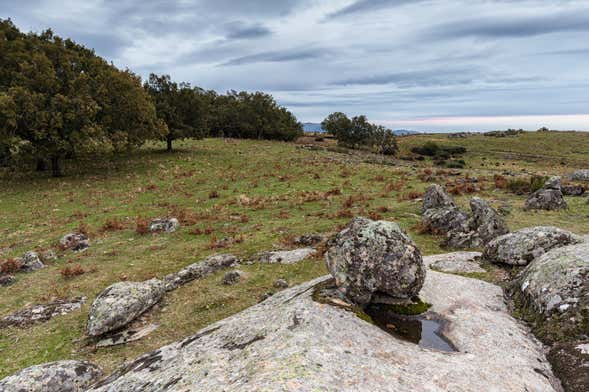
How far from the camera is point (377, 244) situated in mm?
10914

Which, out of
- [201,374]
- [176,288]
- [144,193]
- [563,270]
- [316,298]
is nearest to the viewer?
[201,374]

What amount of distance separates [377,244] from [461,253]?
27.3ft

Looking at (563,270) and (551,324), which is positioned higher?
(563,270)

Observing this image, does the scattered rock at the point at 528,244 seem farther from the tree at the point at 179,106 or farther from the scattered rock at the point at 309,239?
the tree at the point at 179,106

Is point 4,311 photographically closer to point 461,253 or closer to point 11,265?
point 11,265

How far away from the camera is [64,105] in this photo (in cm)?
3950

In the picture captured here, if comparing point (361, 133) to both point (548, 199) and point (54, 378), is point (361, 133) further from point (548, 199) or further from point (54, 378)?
point (54, 378)

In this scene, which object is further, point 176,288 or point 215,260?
point 215,260

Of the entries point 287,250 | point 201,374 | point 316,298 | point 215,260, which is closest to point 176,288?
point 215,260

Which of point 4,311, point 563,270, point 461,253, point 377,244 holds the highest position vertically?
point 377,244

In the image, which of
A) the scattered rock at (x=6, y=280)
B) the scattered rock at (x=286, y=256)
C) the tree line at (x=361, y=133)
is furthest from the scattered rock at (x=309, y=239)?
the tree line at (x=361, y=133)

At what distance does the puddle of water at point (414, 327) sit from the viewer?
9.34 m

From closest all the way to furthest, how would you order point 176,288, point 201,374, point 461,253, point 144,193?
point 201,374
point 176,288
point 461,253
point 144,193

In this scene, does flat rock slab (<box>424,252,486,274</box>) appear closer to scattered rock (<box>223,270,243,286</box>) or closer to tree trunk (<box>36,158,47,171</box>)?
scattered rock (<box>223,270,243,286</box>)
